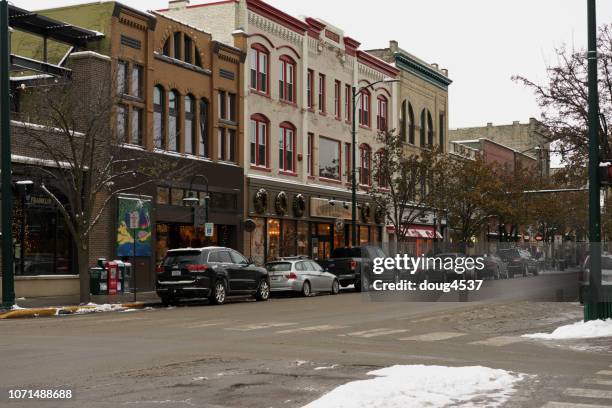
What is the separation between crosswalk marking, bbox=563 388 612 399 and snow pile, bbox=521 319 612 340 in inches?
256

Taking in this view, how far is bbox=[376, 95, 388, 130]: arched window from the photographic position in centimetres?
5672

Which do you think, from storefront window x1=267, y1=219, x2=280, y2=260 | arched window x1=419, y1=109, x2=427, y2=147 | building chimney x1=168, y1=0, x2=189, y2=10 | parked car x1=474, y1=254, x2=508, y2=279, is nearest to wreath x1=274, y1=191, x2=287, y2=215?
storefront window x1=267, y1=219, x2=280, y2=260

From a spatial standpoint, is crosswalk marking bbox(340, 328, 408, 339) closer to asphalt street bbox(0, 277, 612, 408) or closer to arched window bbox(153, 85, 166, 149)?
asphalt street bbox(0, 277, 612, 408)

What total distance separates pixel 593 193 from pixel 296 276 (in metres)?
16.4

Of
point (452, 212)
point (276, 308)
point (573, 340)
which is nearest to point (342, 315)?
point (276, 308)

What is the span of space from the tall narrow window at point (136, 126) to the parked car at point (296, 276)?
718 centimetres

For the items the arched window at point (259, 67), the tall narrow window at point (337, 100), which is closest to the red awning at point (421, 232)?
the tall narrow window at point (337, 100)

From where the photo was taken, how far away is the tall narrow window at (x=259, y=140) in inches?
1703

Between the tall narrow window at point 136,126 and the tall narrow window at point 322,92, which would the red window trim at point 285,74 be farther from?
the tall narrow window at point 136,126

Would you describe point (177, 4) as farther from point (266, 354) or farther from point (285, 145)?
point (266, 354)

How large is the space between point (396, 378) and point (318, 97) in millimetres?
40002

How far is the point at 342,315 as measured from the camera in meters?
22.5

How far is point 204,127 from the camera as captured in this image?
39.6 meters

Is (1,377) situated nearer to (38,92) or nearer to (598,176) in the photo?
(598,176)
